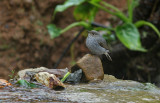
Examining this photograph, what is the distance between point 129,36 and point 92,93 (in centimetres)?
317

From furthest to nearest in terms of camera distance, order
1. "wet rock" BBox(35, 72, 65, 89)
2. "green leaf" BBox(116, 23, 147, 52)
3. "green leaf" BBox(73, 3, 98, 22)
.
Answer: "green leaf" BBox(73, 3, 98, 22)
"green leaf" BBox(116, 23, 147, 52)
"wet rock" BBox(35, 72, 65, 89)

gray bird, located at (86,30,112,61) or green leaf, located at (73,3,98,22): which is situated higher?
green leaf, located at (73,3,98,22)

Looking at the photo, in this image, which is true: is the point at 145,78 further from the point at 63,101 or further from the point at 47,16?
the point at 63,101

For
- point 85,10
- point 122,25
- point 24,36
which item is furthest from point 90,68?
point 24,36

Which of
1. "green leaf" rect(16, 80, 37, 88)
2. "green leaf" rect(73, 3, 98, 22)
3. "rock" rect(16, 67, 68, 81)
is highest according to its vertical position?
"green leaf" rect(73, 3, 98, 22)

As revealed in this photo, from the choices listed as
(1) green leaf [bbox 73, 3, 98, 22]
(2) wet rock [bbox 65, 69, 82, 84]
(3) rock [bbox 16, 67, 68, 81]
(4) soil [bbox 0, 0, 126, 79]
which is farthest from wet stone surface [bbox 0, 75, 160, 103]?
(4) soil [bbox 0, 0, 126, 79]

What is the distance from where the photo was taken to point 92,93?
3.43 m

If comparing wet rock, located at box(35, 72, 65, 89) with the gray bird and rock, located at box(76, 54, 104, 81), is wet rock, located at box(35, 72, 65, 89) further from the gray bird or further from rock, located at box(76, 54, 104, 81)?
the gray bird

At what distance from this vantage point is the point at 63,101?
9.75ft

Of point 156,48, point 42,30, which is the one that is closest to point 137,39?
point 156,48

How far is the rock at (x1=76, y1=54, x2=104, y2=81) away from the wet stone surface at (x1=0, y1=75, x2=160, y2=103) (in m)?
0.14

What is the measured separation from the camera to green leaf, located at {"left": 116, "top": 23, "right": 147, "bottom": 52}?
611 centimetres

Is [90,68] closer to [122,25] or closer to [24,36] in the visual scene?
[122,25]

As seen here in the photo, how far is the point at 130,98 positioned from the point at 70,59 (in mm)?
5185
